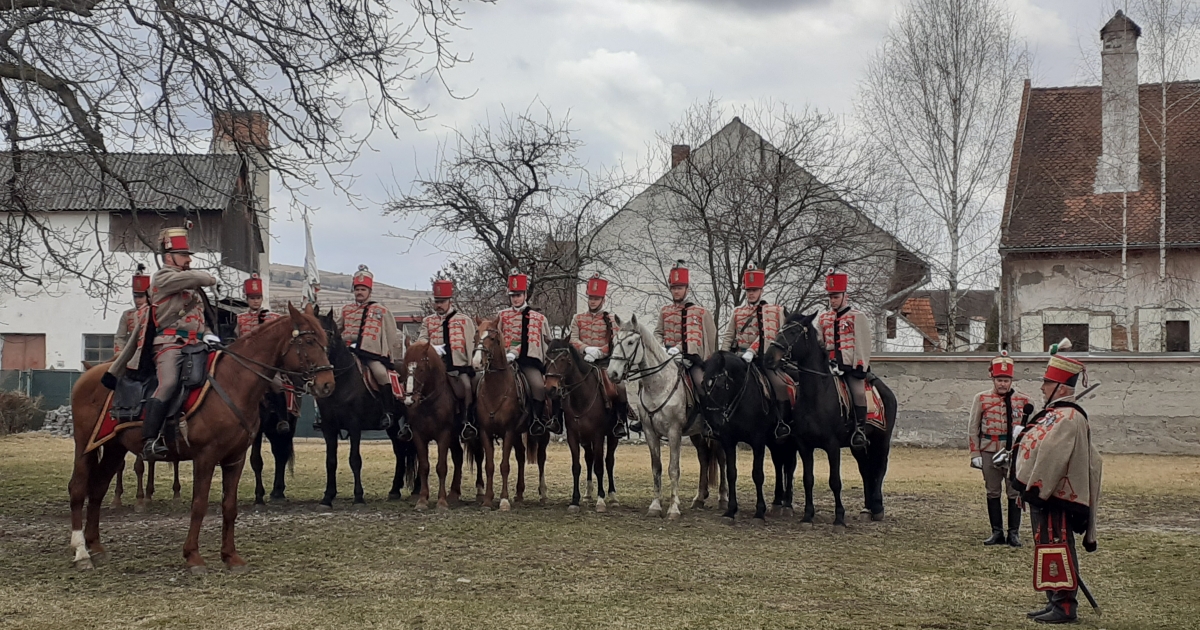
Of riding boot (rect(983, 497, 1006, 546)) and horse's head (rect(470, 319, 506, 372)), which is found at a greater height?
horse's head (rect(470, 319, 506, 372))

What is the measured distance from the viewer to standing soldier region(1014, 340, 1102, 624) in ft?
23.9

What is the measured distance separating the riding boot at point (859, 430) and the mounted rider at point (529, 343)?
351 centimetres

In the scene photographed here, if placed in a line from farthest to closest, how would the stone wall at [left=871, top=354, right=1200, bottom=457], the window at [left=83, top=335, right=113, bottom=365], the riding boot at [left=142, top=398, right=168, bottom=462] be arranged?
the window at [left=83, top=335, right=113, bottom=365], the stone wall at [left=871, top=354, right=1200, bottom=457], the riding boot at [left=142, top=398, right=168, bottom=462]

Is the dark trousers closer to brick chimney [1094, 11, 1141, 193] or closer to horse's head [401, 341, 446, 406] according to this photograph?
horse's head [401, 341, 446, 406]

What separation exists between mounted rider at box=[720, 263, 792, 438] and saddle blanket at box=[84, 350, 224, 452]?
5.69 m

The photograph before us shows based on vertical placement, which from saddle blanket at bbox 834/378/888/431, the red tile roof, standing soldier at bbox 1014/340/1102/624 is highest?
the red tile roof

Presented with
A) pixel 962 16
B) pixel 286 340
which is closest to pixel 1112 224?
pixel 962 16

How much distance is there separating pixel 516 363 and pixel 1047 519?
709cm

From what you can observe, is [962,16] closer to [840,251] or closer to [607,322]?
[840,251]

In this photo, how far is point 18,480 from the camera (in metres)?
16.3

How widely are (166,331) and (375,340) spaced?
4440mm

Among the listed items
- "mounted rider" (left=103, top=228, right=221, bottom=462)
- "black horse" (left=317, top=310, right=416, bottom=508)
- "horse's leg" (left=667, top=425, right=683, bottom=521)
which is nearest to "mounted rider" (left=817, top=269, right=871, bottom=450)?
"horse's leg" (left=667, top=425, right=683, bottom=521)

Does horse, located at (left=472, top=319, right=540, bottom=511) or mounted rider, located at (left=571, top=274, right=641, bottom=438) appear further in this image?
mounted rider, located at (left=571, top=274, right=641, bottom=438)

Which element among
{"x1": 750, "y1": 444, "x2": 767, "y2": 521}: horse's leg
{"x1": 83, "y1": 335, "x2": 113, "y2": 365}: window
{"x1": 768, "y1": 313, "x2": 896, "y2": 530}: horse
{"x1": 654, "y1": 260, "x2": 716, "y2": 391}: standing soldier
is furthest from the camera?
{"x1": 83, "y1": 335, "x2": 113, "y2": 365}: window
